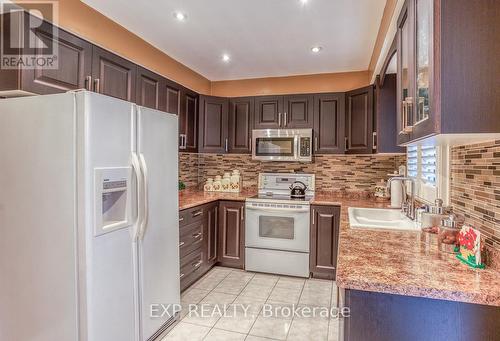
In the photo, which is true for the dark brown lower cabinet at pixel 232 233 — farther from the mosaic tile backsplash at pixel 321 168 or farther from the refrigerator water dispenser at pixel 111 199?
the refrigerator water dispenser at pixel 111 199

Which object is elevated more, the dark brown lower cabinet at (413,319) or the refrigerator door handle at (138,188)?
the refrigerator door handle at (138,188)

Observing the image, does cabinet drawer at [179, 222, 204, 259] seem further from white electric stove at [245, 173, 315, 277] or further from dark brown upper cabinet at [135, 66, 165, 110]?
dark brown upper cabinet at [135, 66, 165, 110]

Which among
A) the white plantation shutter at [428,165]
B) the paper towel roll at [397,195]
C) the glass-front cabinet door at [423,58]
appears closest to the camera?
the glass-front cabinet door at [423,58]

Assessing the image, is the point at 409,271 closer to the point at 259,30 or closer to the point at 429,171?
the point at 429,171

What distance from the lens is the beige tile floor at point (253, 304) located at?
87.9 inches

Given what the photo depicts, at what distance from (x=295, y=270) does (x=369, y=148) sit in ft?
5.17

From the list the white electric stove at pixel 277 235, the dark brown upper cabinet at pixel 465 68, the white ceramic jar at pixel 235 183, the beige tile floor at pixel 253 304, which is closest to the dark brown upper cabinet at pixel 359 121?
the white electric stove at pixel 277 235

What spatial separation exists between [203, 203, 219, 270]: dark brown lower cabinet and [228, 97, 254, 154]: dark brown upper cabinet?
0.85 meters

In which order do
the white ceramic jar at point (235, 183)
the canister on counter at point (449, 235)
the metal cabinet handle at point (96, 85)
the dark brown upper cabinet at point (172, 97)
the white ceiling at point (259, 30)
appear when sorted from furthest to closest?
the white ceramic jar at point (235, 183)
the dark brown upper cabinet at point (172, 97)
the white ceiling at point (259, 30)
the metal cabinet handle at point (96, 85)
the canister on counter at point (449, 235)

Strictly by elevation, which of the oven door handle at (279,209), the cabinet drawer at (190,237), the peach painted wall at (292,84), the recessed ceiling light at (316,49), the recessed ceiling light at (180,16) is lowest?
the cabinet drawer at (190,237)

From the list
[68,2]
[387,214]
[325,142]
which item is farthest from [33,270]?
[325,142]

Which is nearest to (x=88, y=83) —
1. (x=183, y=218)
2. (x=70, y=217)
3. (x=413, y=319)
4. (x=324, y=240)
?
(x=70, y=217)

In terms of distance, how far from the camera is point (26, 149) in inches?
64.8

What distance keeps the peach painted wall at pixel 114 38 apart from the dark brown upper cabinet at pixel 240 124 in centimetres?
67
